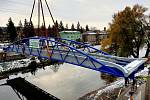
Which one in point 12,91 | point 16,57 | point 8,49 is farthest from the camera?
point 16,57

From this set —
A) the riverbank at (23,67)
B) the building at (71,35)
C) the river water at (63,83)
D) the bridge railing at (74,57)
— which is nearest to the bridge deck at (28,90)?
the river water at (63,83)

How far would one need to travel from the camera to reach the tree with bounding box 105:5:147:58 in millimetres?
30594

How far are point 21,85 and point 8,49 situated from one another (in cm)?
1198

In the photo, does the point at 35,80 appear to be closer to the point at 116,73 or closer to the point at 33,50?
the point at 33,50

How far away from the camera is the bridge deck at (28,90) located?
22.3m

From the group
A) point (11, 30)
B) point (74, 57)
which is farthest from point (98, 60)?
point (11, 30)

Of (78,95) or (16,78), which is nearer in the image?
(78,95)

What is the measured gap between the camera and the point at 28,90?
25.3m

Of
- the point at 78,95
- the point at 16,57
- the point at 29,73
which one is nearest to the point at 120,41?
the point at 78,95

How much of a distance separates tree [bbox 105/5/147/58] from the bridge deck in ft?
48.8

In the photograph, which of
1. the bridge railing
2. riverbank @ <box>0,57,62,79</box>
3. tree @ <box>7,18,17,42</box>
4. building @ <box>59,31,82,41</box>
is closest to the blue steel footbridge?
the bridge railing

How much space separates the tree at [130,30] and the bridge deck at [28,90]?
14.9 m

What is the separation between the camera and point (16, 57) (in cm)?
4647

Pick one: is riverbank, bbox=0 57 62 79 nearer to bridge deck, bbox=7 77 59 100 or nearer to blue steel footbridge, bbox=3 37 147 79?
bridge deck, bbox=7 77 59 100
